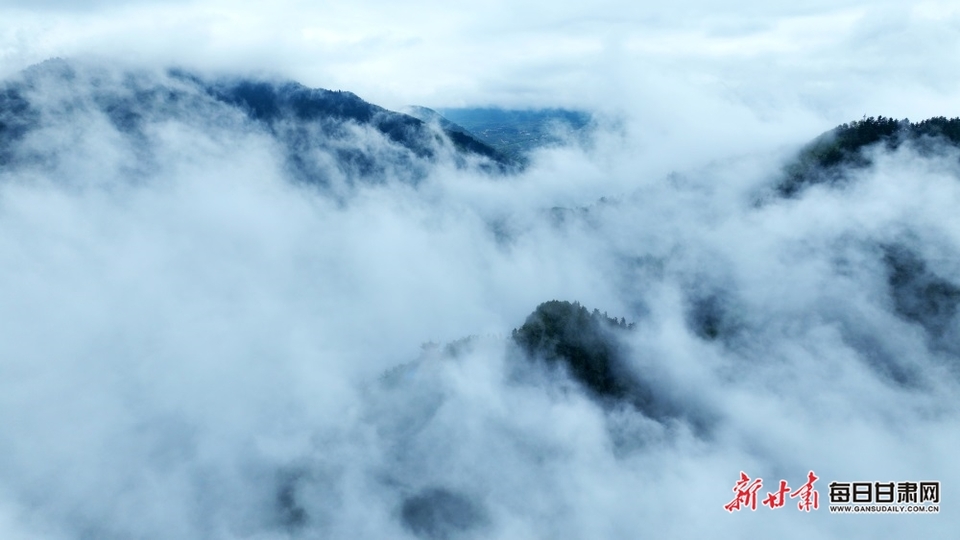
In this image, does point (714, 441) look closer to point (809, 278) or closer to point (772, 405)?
point (772, 405)

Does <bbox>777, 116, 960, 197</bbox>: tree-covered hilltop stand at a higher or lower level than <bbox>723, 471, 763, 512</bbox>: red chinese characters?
higher

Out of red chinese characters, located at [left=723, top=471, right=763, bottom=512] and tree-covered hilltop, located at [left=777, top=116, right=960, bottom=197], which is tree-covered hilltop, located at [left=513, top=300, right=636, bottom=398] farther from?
tree-covered hilltop, located at [left=777, top=116, right=960, bottom=197]

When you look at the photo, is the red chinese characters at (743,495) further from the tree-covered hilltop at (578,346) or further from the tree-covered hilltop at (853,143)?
the tree-covered hilltop at (853,143)

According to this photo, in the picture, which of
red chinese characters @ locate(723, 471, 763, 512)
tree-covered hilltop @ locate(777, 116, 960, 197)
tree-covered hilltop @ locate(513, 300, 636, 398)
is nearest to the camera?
red chinese characters @ locate(723, 471, 763, 512)

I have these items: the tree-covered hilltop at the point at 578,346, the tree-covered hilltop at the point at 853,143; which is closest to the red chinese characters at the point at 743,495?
the tree-covered hilltop at the point at 578,346

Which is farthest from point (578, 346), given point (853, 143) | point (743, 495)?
point (853, 143)

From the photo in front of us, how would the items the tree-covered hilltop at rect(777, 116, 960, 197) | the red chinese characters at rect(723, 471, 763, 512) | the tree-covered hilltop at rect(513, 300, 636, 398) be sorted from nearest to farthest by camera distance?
the red chinese characters at rect(723, 471, 763, 512), the tree-covered hilltop at rect(513, 300, 636, 398), the tree-covered hilltop at rect(777, 116, 960, 197)

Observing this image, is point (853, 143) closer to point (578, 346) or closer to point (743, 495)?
point (578, 346)

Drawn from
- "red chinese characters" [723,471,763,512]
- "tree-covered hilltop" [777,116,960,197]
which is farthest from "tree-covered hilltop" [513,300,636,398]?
"tree-covered hilltop" [777,116,960,197]

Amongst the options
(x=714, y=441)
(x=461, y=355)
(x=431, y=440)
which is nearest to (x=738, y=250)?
(x=714, y=441)
